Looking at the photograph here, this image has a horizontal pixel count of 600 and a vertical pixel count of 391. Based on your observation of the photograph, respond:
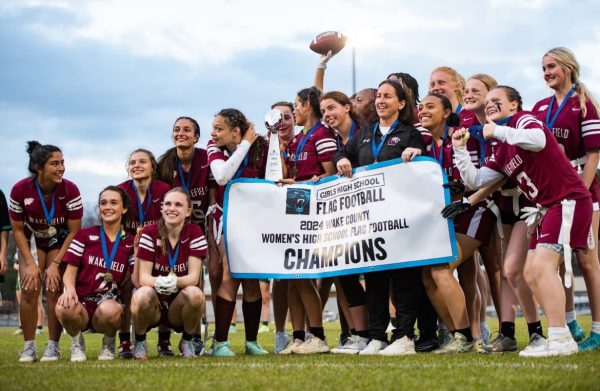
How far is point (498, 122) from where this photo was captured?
7094mm

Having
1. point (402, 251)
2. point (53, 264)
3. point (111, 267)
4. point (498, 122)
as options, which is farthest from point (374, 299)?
point (53, 264)

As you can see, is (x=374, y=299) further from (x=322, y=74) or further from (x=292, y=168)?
(x=322, y=74)

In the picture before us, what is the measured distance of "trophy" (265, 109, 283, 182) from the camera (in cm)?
775

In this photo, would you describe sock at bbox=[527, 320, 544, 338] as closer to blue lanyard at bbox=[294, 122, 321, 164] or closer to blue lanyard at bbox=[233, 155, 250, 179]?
blue lanyard at bbox=[294, 122, 321, 164]

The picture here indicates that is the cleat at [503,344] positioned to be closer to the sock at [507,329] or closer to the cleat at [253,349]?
the sock at [507,329]

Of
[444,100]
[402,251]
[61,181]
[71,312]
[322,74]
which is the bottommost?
[71,312]

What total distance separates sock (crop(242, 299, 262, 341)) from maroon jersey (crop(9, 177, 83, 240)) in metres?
2.03

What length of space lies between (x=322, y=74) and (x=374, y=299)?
3.43m

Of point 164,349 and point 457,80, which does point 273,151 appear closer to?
point 457,80

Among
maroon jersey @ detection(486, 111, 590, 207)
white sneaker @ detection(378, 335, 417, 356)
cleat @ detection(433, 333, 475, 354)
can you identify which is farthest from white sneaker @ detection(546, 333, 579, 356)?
white sneaker @ detection(378, 335, 417, 356)

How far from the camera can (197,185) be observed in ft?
26.8

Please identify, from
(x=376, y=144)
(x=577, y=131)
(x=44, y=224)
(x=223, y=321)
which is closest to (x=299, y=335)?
(x=223, y=321)

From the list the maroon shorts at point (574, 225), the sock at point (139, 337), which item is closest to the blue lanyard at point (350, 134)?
the maroon shorts at point (574, 225)

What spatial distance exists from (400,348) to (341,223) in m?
1.45
